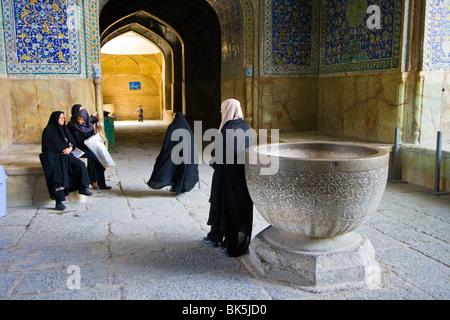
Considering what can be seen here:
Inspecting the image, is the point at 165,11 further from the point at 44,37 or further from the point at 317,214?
the point at 317,214

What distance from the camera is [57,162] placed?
5.22 metres

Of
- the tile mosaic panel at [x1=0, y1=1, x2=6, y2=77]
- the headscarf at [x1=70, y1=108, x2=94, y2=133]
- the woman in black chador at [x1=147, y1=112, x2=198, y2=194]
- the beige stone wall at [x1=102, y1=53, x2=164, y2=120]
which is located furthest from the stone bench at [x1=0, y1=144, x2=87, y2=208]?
the beige stone wall at [x1=102, y1=53, x2=164, y2=120]

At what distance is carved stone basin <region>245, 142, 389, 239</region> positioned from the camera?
9.85 feet

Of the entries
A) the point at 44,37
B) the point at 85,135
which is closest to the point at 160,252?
the point at 85,135

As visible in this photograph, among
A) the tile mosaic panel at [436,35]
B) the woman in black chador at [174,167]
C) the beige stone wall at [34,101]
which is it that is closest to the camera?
the woman in black chador at [174,167]

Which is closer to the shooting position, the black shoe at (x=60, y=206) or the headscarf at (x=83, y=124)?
the black shoe at (x=60, y=206)

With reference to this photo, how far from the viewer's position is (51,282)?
321 centimetres

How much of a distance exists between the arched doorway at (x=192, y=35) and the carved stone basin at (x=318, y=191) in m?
11.9

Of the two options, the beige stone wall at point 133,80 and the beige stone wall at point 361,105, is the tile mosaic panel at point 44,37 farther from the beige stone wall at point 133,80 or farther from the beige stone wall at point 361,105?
the beige stone wall at point 133,80

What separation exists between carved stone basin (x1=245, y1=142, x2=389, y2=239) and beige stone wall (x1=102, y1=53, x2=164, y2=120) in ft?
59.0

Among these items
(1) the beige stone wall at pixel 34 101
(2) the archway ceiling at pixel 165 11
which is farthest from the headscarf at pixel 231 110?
(2) the archway ceiling at pixel 165 11

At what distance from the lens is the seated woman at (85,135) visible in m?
6.05

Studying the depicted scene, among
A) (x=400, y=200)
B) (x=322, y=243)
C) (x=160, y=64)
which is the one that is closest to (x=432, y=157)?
(x=400, y=200)

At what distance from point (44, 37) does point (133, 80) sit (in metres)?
13.5
